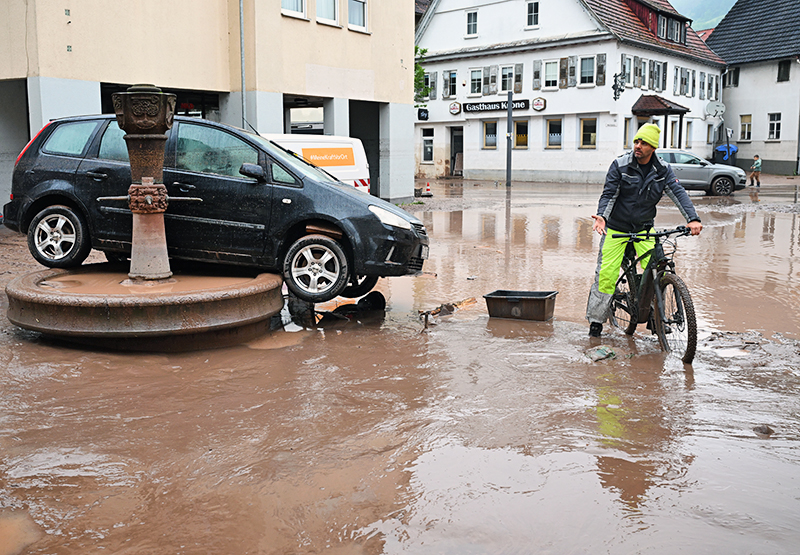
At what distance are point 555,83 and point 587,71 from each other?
2190mm

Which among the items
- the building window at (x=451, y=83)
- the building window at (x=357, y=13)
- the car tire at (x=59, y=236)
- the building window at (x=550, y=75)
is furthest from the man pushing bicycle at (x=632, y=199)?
the building window at (x=451, y=83)

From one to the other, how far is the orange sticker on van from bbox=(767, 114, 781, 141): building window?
43755mm

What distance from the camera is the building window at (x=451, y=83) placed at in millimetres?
49656

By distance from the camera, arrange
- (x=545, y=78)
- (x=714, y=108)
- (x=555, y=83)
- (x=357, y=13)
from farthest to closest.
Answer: (x=714, y=108) → (x=545, y=78) → (x=555, y=83) → (x=357, y=13)

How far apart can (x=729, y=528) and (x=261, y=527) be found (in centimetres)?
216

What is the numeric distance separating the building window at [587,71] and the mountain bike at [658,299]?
123 ft

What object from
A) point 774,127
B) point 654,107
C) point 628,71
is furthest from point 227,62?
point 774,127

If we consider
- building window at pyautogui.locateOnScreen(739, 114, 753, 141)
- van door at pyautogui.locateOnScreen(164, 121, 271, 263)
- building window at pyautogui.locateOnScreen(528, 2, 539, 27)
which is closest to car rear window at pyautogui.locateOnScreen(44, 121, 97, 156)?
van door at pyautogui.locateOnScreen(164, 121, 271, 263)

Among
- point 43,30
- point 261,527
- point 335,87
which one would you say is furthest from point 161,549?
point 335,87

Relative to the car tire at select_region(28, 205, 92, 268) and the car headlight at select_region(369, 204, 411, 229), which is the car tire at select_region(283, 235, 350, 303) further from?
the car tire at select_region(28, 205, 92, 268)

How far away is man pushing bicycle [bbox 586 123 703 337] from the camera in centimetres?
732

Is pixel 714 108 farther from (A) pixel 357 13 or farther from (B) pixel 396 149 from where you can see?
(A) pixel 357 13

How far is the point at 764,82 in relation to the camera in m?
52.3

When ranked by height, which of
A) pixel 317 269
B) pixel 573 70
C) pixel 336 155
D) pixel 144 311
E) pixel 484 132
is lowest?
pixel 144 311
